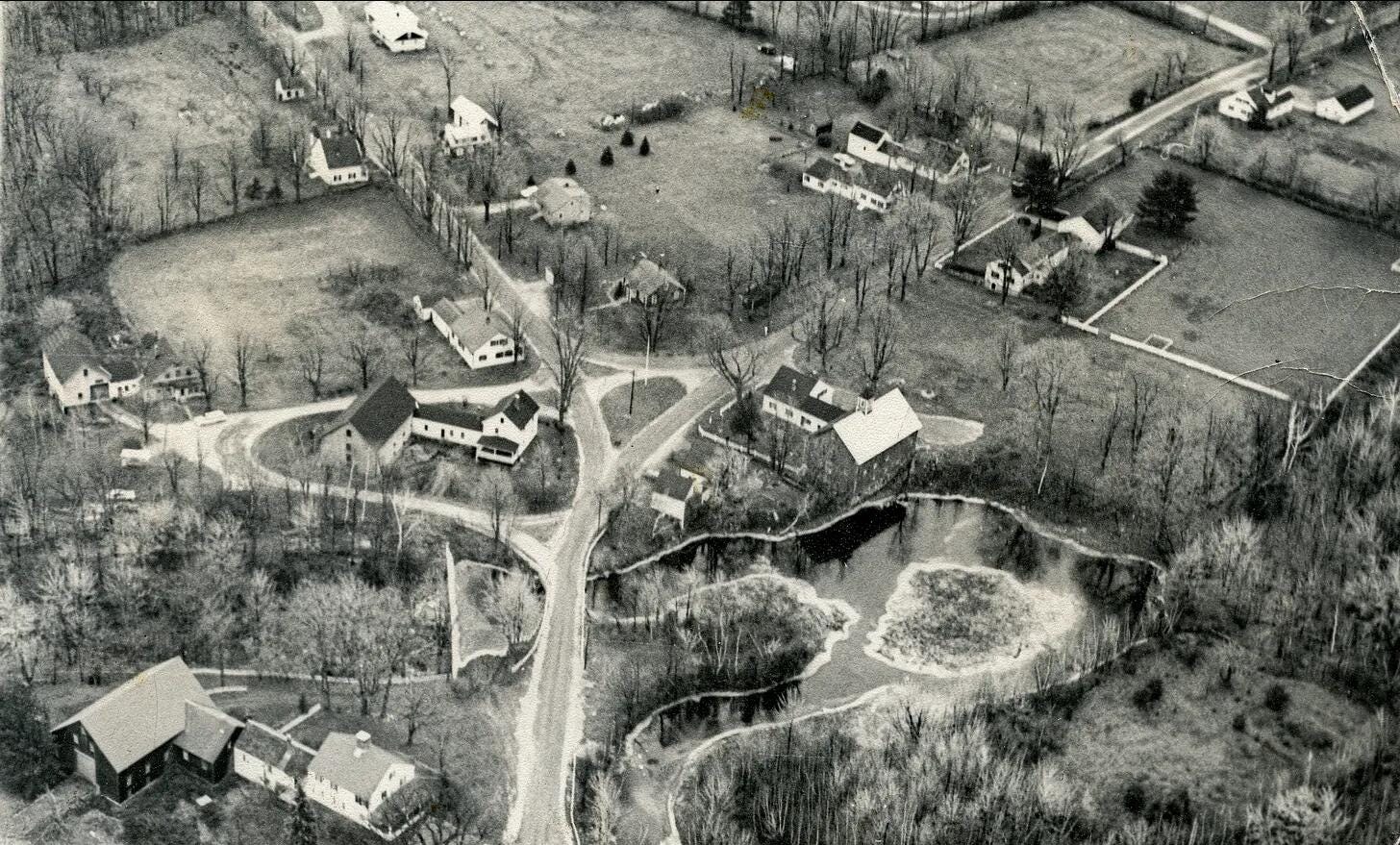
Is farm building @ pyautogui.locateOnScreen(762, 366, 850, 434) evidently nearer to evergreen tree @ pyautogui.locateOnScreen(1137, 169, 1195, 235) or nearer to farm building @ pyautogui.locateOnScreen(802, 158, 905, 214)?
farm building @ pyautogui.locateOnScreen(802, 158, 905, 214)

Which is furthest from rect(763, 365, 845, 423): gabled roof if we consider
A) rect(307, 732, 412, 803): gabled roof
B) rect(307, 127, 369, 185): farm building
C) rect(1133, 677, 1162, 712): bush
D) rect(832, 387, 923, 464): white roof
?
rect(307, 127, 369, 185): farm building

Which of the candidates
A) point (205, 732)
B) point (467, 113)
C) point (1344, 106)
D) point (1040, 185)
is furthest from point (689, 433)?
point (1344, 106)

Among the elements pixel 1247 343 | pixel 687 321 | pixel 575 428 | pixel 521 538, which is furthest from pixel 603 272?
pixel 1247 343

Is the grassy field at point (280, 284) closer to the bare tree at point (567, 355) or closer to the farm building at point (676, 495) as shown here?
the bare tree at point (567, 355)

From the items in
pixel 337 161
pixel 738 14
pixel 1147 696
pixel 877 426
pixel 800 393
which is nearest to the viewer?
pixel 1147 696

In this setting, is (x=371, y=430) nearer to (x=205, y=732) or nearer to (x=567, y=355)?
(x=567, y=355)

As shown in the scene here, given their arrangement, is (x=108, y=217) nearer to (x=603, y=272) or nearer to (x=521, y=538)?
(x=603, y=272)
